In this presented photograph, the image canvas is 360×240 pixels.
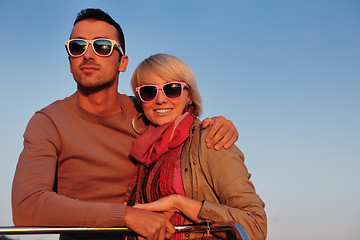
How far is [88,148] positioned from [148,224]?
4.64ft

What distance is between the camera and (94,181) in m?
3.83

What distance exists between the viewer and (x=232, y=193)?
2.93 m

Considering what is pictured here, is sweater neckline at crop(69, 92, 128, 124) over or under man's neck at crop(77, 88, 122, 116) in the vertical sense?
under

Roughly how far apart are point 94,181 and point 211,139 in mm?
1388

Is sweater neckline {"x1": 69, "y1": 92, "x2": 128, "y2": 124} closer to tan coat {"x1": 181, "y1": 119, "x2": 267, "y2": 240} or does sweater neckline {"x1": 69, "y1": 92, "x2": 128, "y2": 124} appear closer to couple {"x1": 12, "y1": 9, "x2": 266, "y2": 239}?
couple {"x1": 12, "y1": 9, "x2": 266, "y2": 239}

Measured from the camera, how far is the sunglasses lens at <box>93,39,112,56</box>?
13.5ft

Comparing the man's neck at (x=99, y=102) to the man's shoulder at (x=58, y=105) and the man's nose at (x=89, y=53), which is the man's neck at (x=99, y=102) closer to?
the man's shoulder at (x=58, y=105)

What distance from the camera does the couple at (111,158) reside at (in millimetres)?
2742

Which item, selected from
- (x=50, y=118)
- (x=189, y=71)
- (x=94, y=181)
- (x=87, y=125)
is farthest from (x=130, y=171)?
(x=189, y=71)

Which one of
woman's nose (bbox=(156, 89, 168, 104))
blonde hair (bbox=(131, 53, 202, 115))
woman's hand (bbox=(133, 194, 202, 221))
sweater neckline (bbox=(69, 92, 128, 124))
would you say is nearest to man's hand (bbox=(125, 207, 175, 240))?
woman's hand (bbox=(133, 194, 202, 221))

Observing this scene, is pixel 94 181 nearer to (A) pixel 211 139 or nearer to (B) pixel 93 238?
(B) pixel 93 238

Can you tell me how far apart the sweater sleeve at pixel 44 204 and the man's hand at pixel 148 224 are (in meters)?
0.06

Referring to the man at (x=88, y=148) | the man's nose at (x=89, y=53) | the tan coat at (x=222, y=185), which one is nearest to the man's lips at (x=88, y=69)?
the man at (x=88, y=148)

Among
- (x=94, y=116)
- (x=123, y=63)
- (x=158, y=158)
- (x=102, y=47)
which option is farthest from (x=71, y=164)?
(x=123, y=63)
